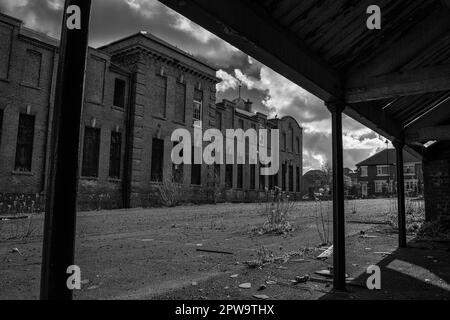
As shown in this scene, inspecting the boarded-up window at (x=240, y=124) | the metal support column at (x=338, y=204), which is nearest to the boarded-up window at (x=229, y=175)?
the boarded-up window at (x=240, y=124)

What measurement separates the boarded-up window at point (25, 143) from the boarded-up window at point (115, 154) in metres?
4.44

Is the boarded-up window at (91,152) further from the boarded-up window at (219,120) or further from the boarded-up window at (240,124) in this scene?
the boarded-up window at (240,124)

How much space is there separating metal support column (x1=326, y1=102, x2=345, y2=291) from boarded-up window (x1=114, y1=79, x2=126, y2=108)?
18.9m

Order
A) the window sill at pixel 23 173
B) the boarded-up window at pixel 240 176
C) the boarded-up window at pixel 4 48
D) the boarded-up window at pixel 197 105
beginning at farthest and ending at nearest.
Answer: the boarded-up window at pixel 240 176, the boarded-up window at pixel 197 105, the window sill at pixel 23 173, the boarded-up window at pixel 4 48

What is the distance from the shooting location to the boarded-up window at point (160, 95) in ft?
76.6

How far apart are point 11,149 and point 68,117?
17.2 meters

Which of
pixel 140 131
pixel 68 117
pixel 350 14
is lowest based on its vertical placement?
pixel 68 117

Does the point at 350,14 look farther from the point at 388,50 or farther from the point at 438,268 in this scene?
the point at 438,268

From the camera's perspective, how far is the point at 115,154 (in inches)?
Result: 845

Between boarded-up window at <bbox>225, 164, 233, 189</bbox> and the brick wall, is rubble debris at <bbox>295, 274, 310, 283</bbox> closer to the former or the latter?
the brick wall
